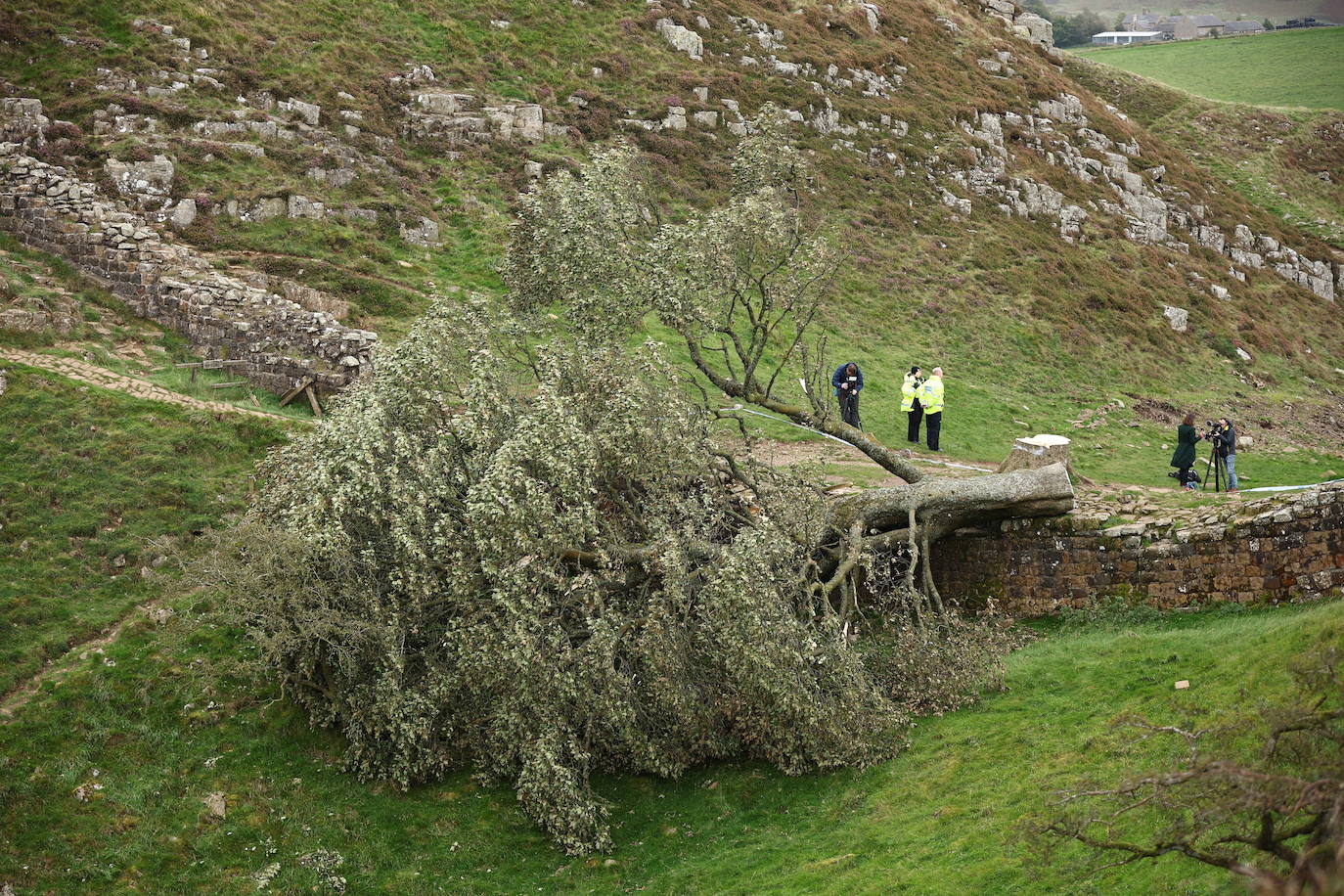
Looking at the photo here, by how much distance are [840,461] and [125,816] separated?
20239 mm

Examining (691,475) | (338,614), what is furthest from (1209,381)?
(338,614)

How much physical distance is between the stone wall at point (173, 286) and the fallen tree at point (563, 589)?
8494 mm

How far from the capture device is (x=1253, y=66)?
4107 inches

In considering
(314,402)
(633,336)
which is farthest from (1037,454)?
(314,402)

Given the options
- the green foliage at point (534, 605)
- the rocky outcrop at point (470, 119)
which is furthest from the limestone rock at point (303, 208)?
the green foliage at point (534, 605)

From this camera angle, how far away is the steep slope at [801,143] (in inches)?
1467

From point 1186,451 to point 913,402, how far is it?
323 inches

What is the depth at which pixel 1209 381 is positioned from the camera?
45219mm

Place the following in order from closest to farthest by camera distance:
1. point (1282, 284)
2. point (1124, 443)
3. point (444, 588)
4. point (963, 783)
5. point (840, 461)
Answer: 1. point (963, 783)
2. point (444, 588)
3. point (840, 461)
4. point (1124, 443)
5. point (1282, 284)

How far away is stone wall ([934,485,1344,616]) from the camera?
18.4m

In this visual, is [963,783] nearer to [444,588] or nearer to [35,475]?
[444,588]

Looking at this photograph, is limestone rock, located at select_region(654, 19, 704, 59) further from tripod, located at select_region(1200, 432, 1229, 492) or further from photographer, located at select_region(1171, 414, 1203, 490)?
tripod, located at select_region(1200, 432, 1229, 492)

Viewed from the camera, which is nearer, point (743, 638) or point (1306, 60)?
point (743, 638)

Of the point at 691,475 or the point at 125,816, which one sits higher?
the point at 691,475
